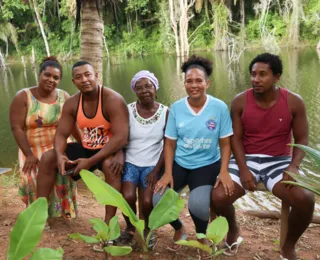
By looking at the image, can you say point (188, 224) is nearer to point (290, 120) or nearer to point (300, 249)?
point (300, 249)

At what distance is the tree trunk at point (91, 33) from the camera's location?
5520 mm

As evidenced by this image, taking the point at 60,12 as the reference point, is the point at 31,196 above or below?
below

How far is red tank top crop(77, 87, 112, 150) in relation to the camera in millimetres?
2924

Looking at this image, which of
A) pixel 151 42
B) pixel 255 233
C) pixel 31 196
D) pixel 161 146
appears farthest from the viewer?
pixel 151 42

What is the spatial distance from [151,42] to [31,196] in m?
31.0

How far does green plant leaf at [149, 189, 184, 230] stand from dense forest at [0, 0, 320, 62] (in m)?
22.1

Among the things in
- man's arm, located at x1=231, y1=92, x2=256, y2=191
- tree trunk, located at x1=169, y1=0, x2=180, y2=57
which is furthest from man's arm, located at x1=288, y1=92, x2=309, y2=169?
tree trunk, located at x1=169, y1=0, x2=180, y2=57

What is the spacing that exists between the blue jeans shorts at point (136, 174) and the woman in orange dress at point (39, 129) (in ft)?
1.95

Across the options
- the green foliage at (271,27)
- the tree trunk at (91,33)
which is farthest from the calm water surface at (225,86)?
the green foliage at (271,27)

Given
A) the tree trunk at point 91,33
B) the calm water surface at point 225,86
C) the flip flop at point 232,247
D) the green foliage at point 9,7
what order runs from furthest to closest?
1. the green foliage at point 9,7
2. the calm water surface at point 225,86
3. the tree trunk at point 91,33
4. the flip flop at point 232,247

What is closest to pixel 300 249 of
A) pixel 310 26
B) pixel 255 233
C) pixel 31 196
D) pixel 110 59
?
pixel 255 233

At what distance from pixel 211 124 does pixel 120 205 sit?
129cm

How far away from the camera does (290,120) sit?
109 inches

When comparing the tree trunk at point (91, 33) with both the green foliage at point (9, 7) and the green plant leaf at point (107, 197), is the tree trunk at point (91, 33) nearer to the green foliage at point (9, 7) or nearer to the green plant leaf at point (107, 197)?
the green plant leaf at point (107, 197)
